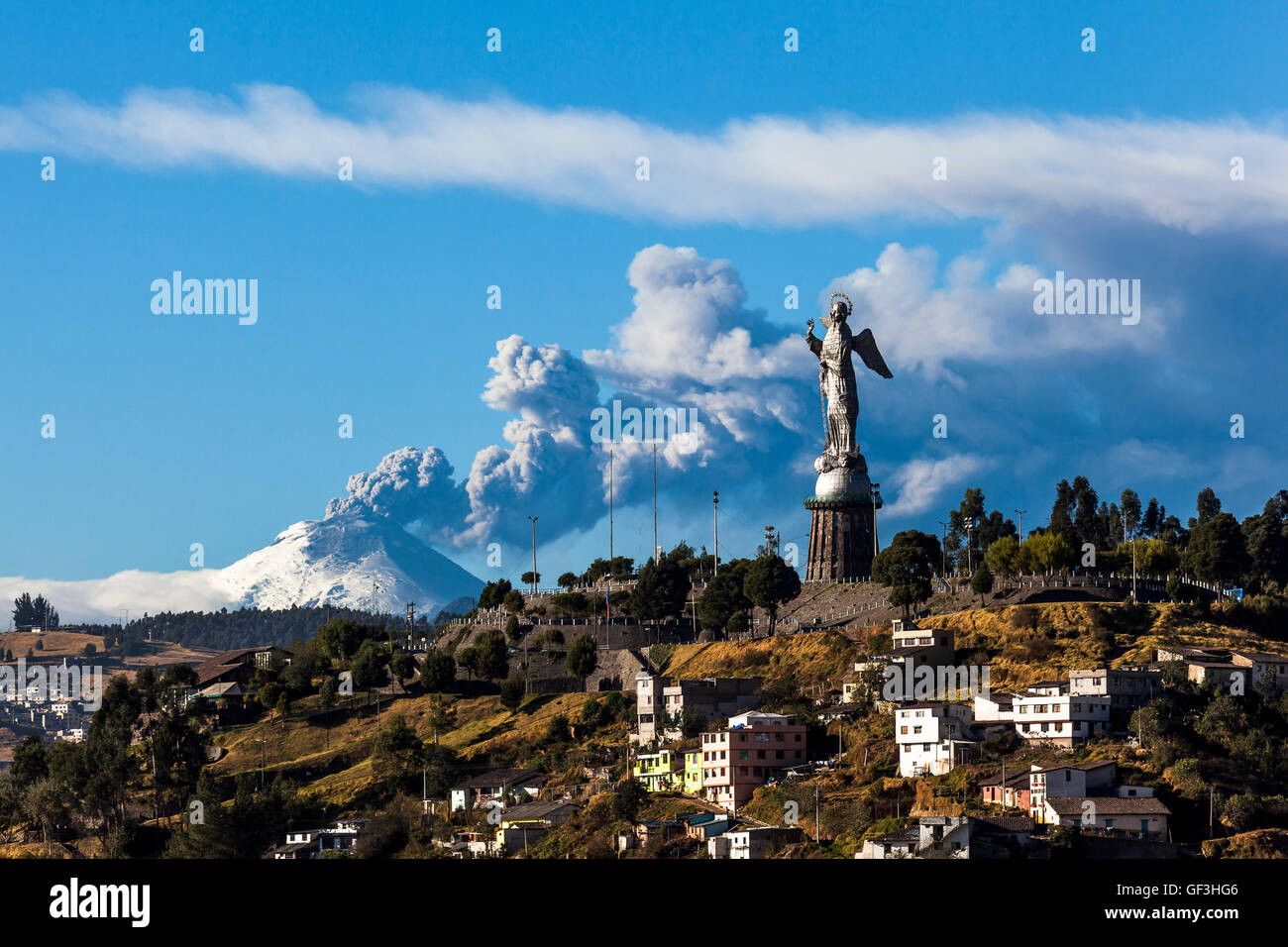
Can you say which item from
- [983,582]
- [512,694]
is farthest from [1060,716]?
[512,694]

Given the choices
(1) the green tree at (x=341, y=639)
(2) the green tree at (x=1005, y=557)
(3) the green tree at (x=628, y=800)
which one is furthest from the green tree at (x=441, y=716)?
(2) the green tree at (x=1005, y=557)

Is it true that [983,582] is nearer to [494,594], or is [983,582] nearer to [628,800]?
[628,800]

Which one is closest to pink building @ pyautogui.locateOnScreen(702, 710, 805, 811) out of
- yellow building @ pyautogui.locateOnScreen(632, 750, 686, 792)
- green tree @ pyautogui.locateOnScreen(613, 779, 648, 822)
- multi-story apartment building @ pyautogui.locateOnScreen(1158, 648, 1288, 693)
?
yellow building @ pyautogui.locateOnScreen(632, 750, 686, 792)

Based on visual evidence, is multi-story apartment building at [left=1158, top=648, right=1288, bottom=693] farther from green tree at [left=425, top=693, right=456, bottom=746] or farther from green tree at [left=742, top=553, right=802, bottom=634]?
green tree at [left=425, top=693, right=456, bottom=746]

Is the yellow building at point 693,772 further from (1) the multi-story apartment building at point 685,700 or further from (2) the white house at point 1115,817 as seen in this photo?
(2) the white house at point 1115,817
